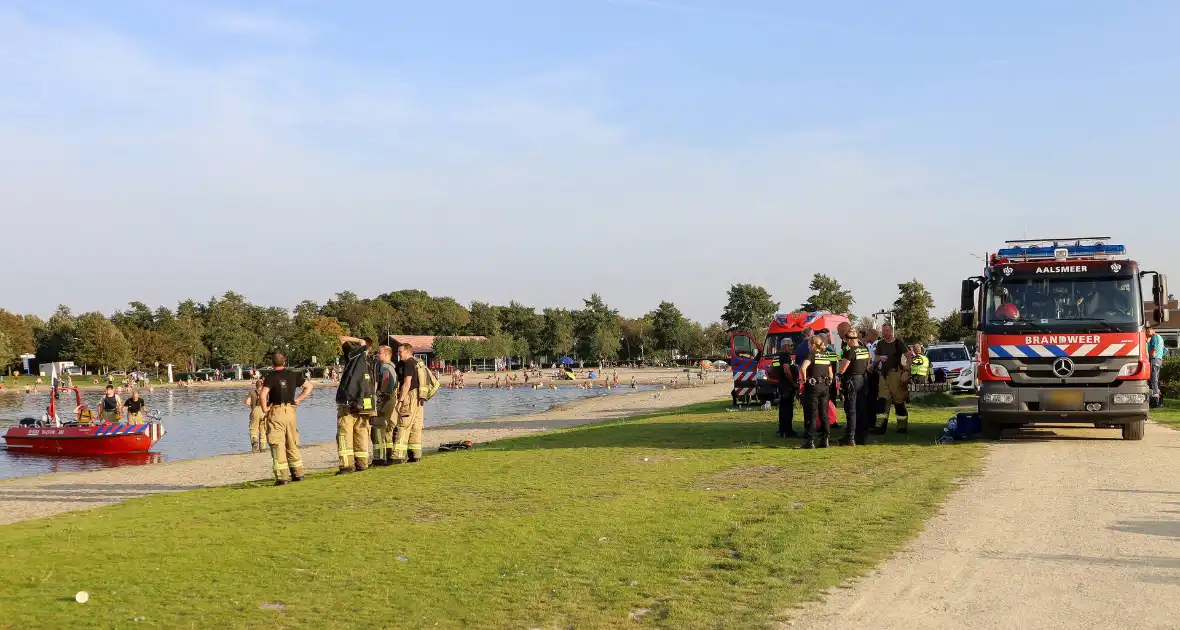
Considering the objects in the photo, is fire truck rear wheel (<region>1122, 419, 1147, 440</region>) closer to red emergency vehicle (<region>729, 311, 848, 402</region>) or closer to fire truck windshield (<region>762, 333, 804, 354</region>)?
red emergency vehicle (<region>729, 311, 848, 402</region>)

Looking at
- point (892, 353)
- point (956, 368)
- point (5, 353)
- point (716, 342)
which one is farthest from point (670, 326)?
point (892, 353)

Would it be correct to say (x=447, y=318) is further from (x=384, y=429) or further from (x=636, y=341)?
(x=384, y=429)

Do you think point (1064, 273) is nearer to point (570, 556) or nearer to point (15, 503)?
point (570, 556)

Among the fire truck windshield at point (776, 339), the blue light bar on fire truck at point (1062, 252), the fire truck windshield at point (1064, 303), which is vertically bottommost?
the fire truck windshield at point (776, 339)

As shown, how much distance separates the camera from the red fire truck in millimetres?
14141

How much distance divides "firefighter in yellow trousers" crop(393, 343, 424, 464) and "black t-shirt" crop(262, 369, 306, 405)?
200cm

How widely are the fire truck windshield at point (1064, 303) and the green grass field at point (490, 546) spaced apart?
2.75 metres

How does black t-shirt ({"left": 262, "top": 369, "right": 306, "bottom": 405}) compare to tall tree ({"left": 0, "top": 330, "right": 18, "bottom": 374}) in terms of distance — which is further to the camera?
tall tree ({"left": 0, "top": 330, "right": 18, "bottom": 374})

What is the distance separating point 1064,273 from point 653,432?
766 centimetres

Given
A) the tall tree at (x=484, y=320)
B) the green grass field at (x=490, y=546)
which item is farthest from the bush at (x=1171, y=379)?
the tall tree at (x=484, y=320)

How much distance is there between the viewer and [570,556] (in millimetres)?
7398

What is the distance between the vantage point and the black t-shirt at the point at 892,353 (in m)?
15.9

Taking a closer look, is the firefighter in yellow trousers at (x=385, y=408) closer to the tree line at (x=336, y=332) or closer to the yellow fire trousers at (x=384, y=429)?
the yellow fire trousers at (x=384, y=429)

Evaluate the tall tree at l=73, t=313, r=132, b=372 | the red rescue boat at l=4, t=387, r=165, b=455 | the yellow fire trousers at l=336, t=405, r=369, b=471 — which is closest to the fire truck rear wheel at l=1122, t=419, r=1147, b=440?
the yellow fire trousers at l=336, t=405, r=369, b=471
